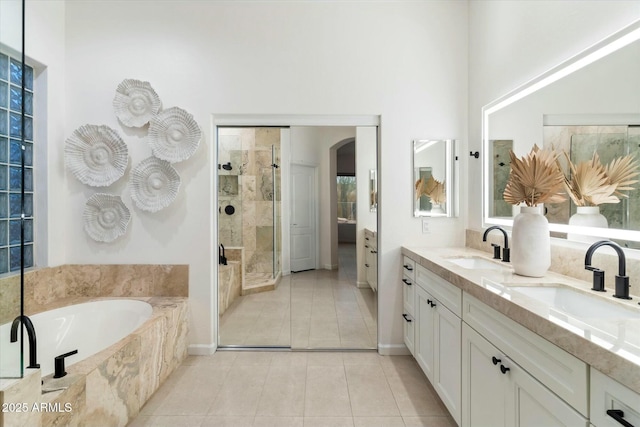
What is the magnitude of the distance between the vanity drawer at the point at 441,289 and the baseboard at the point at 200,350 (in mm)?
1908

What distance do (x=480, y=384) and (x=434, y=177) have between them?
1.83 meters

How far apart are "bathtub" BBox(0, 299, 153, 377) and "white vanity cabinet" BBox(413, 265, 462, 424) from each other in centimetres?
209

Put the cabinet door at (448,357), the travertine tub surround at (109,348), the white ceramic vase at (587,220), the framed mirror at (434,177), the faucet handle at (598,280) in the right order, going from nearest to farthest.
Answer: the travertine tub surround at (109,348) < the faucet handle at (598,280) < the white ceramic vase at (587,220) < the cabinet door at (448,357) < the framed mirror at (434,177)

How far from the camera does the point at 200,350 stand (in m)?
2.73

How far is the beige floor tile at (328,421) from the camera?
6.06 ft

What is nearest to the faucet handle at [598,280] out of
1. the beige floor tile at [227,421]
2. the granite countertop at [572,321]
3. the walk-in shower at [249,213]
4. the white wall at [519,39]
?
the granite countertop at [572,321]

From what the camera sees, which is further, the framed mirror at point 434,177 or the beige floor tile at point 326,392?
the framed mirror at point 434,177

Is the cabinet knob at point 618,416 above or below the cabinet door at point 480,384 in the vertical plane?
above

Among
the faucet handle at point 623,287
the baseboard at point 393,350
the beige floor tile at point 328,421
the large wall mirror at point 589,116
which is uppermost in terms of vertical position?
the large wall mirror at point 589,116

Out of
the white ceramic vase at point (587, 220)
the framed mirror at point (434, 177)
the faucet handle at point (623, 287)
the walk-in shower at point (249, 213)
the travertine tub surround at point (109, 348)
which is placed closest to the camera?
the travertine tub surround at point (109, 348)

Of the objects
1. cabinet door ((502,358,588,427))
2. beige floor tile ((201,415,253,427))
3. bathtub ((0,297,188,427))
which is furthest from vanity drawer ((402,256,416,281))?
bathtub ((0,297,188,427))

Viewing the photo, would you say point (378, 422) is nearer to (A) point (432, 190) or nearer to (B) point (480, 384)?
(B) point (480, 384)

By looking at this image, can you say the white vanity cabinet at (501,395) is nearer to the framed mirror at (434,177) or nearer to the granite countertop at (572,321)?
the granite countertop at (572,321)

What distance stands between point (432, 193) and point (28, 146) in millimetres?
3506
